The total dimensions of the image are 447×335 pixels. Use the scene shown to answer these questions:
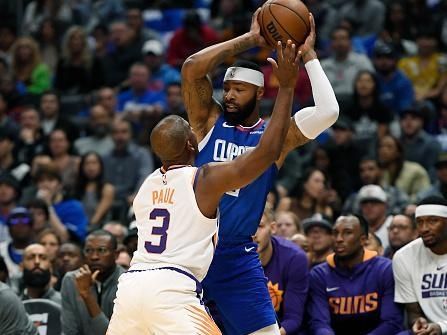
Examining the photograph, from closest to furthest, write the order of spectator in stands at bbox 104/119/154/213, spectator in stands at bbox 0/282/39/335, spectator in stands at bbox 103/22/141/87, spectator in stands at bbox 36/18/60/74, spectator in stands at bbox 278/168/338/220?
spectator in stands at bbox 0/282/39/335, spectator in stands at bbox 278/168/338/220, spectator in stands at bbox 104/119/154/213, spectator in stands at bbox 103/22/141/87, spectator in stands at bbox 36/18/60/74

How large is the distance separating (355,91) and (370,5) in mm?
2707

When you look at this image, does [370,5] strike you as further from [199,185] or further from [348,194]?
[199,185]

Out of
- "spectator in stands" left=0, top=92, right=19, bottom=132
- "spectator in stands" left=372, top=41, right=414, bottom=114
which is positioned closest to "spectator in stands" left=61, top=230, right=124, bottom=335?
"spectator in stands" left=0, top=92, right=19, bottom=132

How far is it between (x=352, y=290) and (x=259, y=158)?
3108 mm

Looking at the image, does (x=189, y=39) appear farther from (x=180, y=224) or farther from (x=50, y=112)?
(x=180, y=224)

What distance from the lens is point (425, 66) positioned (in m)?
14.3

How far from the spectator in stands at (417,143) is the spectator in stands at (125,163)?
3.12 m

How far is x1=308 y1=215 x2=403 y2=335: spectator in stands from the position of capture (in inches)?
340

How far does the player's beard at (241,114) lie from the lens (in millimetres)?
7035

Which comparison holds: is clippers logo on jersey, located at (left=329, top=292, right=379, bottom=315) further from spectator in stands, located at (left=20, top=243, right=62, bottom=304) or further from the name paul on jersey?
spectator in stands, located at (left=20, top=243, right=62, bottom=304)

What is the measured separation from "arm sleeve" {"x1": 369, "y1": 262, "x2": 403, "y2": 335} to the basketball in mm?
2670

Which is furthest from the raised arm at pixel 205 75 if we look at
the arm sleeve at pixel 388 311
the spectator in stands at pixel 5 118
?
the spectator in stands at pixel 5 118

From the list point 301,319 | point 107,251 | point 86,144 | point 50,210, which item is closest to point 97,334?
point 107,251

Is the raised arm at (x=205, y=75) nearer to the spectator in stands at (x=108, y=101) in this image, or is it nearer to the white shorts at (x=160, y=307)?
the white shorts at (x=160, y=307)
